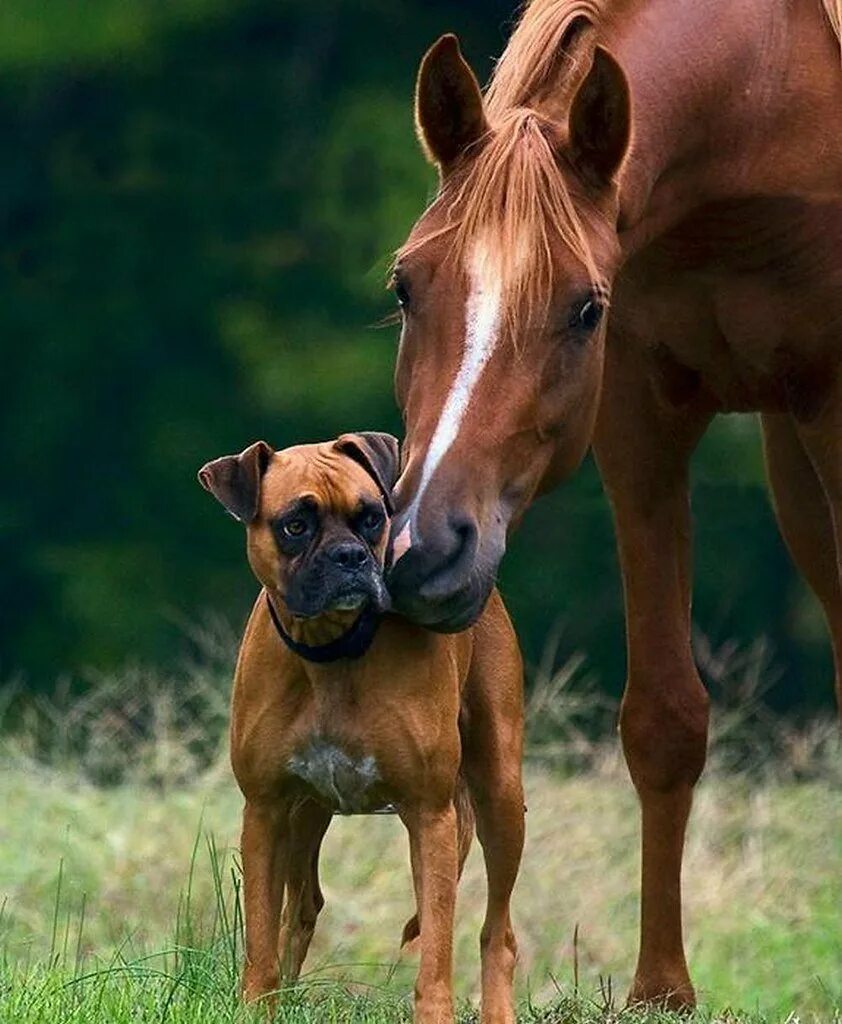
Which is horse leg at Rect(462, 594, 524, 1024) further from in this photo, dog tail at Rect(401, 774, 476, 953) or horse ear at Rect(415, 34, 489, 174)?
horse ear at Rect(415, 34, 489, 174)

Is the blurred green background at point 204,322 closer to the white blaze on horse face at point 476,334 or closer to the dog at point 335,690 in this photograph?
the dog at point 335,690

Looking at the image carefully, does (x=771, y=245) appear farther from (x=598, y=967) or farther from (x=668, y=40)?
(x=598, y=967)

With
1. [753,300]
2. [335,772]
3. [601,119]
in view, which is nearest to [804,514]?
[753,300]

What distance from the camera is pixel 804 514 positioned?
21.1 ft

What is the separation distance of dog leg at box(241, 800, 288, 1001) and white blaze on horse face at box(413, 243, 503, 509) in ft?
2.41

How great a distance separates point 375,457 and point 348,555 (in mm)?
273

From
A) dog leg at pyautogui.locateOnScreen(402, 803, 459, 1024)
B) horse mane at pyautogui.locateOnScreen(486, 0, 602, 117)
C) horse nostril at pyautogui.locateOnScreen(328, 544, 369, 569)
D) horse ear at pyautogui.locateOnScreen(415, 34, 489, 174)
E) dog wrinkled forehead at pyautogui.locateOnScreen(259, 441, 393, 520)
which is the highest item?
horse mane at pyautogui.locateOnScreen(486, 0, 602, 117)

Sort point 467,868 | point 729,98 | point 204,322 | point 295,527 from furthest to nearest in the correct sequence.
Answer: point 204,322, point 467,868, point 729,98, point 295,527

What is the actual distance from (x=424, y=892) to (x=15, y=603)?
12.8 meters

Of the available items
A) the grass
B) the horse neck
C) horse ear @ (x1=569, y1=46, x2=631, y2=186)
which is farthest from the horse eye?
the grass

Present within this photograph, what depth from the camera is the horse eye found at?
4.52 meters

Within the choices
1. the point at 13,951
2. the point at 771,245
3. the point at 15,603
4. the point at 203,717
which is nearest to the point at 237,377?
the point at 15,603

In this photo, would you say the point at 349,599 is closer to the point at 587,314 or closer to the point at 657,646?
the point at 587,314

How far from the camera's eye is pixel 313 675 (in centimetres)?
450
